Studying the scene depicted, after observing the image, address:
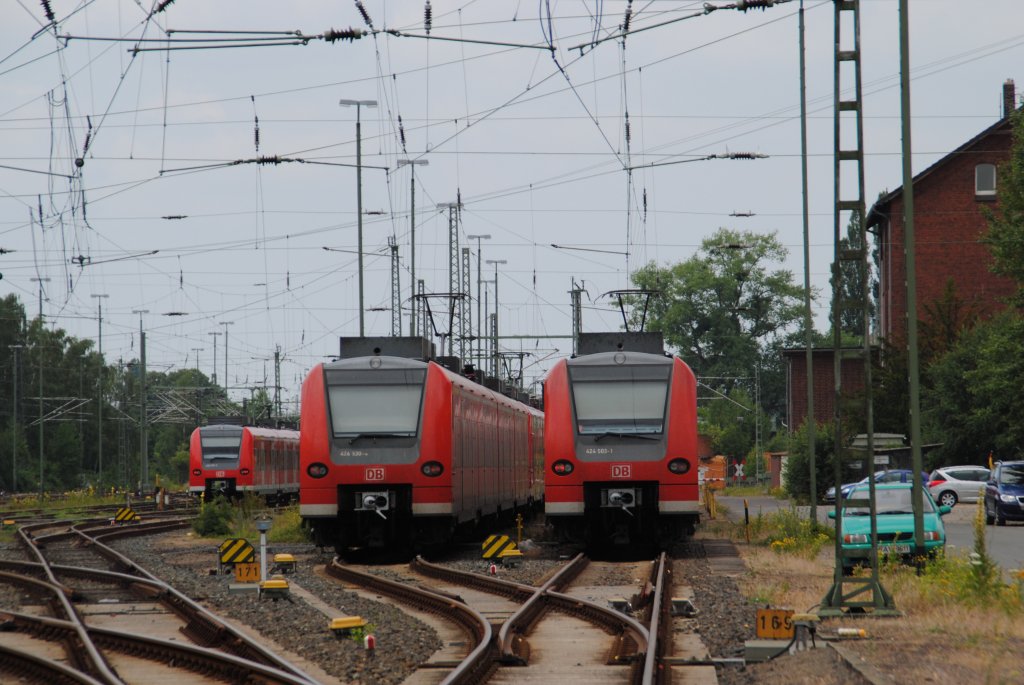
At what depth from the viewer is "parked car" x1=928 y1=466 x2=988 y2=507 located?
4566 cm

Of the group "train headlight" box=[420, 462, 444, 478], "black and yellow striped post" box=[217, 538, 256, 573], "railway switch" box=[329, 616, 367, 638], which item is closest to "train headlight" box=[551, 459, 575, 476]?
"train headlight" box=[420, 462, 444, 478]

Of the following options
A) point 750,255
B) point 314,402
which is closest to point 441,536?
point 314,402

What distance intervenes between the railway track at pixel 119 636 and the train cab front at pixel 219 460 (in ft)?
88.3

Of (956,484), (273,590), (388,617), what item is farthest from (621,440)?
(956,484)

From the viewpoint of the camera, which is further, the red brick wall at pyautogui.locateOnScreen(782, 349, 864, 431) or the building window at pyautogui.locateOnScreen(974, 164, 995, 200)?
the red brick wall at pyautogui.locateOnScreen(782, 349, 864, 431)

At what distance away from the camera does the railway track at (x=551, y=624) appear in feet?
35.3

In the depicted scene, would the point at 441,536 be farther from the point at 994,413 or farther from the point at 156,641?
the point at 994,413

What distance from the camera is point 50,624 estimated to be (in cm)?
1394

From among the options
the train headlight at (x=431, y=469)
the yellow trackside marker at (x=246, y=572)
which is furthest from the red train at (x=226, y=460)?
the yellow trackside marker at (x=246, y=572)

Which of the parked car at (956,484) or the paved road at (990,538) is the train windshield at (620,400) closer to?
the paved road at (990,538)

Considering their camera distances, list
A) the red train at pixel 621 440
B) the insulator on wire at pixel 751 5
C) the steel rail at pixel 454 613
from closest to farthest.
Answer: the steel rail at pixel 454 613, the insulator on wire at pixel 751 5, the red train at pixel 621 440

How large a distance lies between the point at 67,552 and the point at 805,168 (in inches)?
615

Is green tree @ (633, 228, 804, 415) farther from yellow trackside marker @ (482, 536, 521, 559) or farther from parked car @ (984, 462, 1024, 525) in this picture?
yellow trackside marker @ (482, 536, 521, 559)

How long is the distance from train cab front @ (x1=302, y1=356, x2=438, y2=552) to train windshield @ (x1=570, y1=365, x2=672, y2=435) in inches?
97.8
